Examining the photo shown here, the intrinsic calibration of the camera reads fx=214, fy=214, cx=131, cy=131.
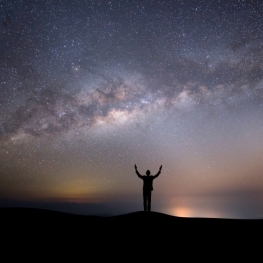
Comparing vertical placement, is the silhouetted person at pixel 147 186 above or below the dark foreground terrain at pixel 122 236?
above

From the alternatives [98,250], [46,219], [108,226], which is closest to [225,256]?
[98,250]

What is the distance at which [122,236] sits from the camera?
653 centimetres

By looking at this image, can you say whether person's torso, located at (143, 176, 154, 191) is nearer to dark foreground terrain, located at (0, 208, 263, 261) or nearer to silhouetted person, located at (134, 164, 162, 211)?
silhouetted person, located at (134, 164, 162, 211)

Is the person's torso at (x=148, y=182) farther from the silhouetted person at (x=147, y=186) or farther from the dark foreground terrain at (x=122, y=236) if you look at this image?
the dark foreground terrain at (x=122, y=236)

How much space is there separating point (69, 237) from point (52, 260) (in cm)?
131

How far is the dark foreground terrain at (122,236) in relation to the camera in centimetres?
569

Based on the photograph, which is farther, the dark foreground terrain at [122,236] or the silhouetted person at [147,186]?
the silhouetted person at [147,186]

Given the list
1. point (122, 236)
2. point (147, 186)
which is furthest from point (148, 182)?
point (122, 236)

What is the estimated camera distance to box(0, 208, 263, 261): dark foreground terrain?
5688mm

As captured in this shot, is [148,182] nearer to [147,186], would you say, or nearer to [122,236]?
[147,186]

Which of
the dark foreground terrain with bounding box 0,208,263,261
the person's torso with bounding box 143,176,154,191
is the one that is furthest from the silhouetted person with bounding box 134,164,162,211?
the dark foreground terrain with bounding box 0,208,263,261

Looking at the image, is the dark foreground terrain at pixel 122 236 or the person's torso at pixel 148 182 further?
the person's torso at pixel 148 182

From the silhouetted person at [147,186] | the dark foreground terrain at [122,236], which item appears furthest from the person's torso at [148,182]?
the dark foreground terrain at [122,236]

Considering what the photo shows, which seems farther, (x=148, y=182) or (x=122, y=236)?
(x=148, y=182)
